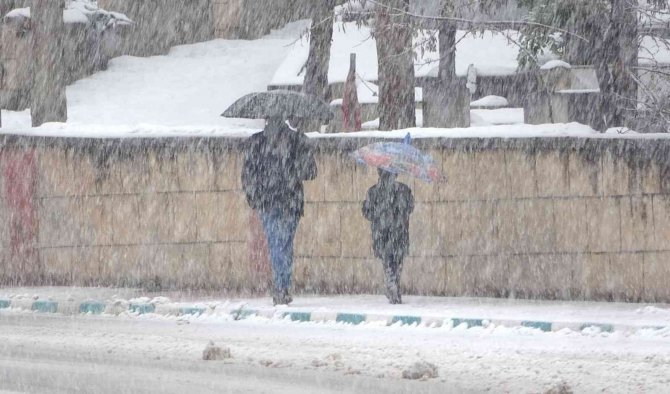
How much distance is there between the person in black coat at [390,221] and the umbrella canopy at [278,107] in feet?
3.37

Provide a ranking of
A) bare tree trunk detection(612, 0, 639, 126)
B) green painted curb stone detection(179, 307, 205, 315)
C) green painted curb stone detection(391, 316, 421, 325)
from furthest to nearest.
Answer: bare tree trunk detection(612, 0, 639, 126), green painted curb stone detection(179, 307, 205, 315), green painted curb stone detection(391, 316, 421, 325)

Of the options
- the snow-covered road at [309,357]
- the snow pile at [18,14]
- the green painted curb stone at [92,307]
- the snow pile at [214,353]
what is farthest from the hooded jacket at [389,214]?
the snow pile at [18,14]

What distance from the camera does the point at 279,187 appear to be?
13875 mm

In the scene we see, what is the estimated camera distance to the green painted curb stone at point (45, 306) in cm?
1438

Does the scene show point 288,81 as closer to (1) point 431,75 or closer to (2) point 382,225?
(1) point 431,75

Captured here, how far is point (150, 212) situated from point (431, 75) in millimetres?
11063

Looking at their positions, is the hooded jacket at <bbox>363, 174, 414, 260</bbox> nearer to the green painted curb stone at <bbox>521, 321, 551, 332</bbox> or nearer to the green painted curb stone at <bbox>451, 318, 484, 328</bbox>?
the green painted curb stone at <bbox>451, 318, 484, 328</bbox>

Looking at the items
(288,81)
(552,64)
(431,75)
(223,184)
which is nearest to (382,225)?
(223,184)

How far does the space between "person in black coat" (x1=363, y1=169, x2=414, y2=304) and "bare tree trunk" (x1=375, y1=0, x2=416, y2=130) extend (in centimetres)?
387

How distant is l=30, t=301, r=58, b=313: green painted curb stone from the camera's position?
14.4 m

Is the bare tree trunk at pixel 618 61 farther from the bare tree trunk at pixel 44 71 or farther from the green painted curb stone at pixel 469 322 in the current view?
the bare tree trunk at pixel 44 71

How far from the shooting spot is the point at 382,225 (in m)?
13.9

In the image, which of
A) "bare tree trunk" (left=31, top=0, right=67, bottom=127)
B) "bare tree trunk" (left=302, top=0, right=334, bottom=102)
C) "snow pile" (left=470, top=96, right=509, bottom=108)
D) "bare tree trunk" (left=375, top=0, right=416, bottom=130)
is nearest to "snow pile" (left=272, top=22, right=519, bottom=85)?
"snow pile" (left=470, top=96, right=509, bottom=108)

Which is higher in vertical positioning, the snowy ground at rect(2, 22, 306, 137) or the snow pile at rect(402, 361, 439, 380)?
the snowy ground at rect(2, 22, 306, 137)
